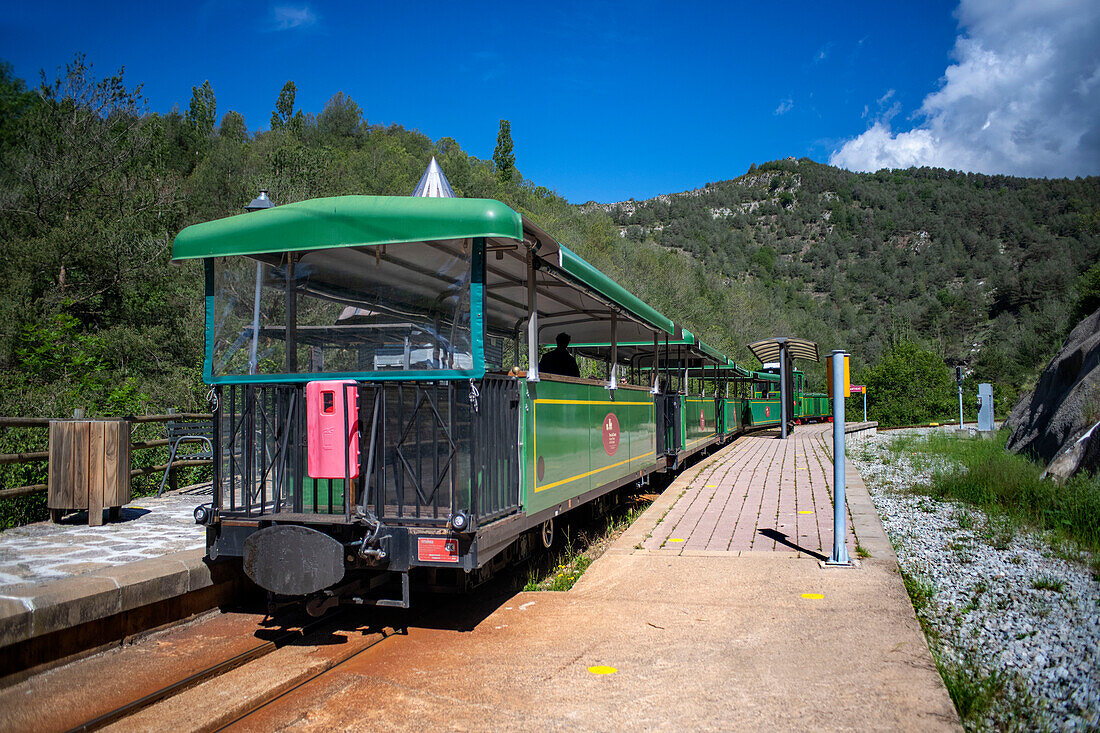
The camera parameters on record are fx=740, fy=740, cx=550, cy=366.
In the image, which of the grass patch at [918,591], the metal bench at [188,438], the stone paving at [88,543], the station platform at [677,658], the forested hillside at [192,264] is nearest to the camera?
the station platform at [677,658]

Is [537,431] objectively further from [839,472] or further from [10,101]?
[10,101]

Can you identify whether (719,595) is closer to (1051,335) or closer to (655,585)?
(655,585)

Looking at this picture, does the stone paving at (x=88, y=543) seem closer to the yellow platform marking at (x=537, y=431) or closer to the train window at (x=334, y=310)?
the train window at (x=334, y=310)

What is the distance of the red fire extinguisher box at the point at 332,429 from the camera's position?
15.2 feet

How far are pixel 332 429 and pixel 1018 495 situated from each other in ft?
27.9

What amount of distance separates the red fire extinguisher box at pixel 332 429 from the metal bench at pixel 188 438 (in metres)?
5.72

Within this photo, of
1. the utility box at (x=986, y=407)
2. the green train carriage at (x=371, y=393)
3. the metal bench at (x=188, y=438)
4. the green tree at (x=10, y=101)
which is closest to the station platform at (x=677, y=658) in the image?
the green train carriage at (x=371, y=393)

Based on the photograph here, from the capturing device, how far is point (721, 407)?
21.3 m

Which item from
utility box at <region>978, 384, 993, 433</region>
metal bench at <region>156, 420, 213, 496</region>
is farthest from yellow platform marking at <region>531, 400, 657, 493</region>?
utility box at <region>978, 384, 993, 433</region>

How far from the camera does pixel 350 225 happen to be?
4934mm

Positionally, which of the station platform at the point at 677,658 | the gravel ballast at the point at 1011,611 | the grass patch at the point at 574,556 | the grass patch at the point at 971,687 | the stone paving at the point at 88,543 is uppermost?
the stone paving at the point at 88,543

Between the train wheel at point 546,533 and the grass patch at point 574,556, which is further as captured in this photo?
the grass patch at point 574,556

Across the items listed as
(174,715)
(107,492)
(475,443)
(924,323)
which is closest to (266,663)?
(174,715)

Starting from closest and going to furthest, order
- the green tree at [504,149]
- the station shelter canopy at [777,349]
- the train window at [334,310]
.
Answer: the train window at [334,310]
the station shelter canopy at [777,349]
the green tree at [504,149]
